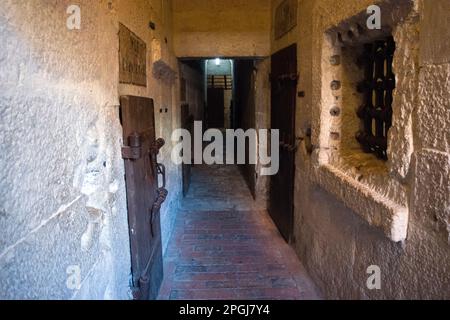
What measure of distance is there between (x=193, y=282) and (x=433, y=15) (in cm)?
206

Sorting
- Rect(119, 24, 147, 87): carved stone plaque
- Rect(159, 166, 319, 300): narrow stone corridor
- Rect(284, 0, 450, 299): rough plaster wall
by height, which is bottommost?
Rect(159, 166, 319, 300): narrow stone corridor

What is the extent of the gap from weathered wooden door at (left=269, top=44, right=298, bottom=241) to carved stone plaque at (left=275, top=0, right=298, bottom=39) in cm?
18

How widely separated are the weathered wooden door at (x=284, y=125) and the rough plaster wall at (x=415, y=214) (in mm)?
600

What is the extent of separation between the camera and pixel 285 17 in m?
2.91

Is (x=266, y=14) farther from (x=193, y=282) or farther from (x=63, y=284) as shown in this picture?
(x=63, y=284)

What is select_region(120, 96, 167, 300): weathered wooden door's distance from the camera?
156cm

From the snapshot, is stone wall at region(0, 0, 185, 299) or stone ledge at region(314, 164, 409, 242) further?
stone ledge at region(314, 164, 409, 242)

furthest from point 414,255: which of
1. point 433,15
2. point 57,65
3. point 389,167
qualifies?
point 57,65

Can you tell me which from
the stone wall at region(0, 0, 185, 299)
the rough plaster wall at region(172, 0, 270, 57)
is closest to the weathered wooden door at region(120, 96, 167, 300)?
the stone wall at region(0, 0, 185, 299)

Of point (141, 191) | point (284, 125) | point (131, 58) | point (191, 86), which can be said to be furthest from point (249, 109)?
point (141, 191)

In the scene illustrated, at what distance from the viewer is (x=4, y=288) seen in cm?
69

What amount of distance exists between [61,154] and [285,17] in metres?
2.54

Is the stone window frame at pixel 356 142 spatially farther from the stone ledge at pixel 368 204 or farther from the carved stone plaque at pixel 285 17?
the carved stone plaque at pixel 285 17

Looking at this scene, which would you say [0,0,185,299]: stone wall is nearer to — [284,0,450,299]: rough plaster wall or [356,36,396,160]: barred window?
[284,0,450,299]: rough plaster wall
